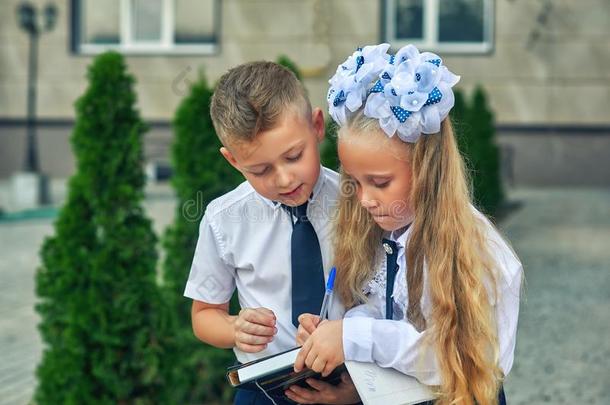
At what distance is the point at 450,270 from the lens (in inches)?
81.5

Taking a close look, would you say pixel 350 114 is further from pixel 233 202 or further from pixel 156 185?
pixel 156 185

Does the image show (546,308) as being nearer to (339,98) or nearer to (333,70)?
(339,98)

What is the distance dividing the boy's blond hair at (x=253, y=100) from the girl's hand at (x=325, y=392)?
0.58m

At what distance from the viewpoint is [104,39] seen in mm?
18469

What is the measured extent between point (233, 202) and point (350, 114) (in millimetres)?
424

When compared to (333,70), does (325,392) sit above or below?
below

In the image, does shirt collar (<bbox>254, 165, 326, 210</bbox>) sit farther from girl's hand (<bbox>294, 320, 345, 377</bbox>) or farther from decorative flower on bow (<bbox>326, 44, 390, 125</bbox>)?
girl's hand (<bbox>294, 320, 345, 377</bbox>)

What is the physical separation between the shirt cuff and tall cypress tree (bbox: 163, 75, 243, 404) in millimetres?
2600

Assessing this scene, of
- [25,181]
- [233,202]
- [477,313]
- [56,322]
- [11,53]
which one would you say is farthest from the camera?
[11,53]

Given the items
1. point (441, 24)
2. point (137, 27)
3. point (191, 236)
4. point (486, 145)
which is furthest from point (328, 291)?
point (137, 27)

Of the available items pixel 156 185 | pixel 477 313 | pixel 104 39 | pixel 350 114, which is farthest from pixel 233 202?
pixel 104 39

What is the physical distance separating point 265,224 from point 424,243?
0.44 meters

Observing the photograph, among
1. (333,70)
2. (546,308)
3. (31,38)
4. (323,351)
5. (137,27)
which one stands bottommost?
(546,308)

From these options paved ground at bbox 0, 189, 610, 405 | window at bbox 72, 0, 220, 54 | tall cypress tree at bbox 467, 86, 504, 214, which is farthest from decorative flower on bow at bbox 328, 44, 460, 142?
window at bbox 72, 0, 220, 54
